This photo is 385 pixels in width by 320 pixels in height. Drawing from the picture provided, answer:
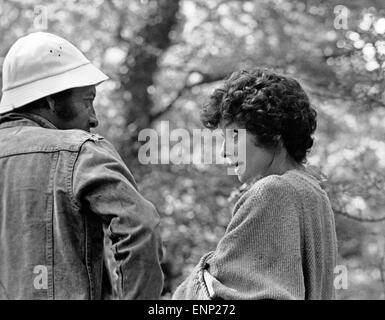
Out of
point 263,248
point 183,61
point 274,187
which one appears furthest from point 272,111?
point 183,61

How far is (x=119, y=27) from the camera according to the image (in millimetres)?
9422

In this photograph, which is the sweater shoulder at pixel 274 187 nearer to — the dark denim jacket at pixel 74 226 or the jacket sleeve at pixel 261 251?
the jacket sleeve at pixel 261 251

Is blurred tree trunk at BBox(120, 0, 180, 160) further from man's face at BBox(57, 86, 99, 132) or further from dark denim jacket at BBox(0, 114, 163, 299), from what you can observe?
dark denim jacket at BBox(0, 114, 163, 299)

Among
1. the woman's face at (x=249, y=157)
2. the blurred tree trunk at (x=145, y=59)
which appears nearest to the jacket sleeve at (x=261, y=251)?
the woman's face at (x=249, y=157)

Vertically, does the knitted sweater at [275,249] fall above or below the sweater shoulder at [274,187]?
below

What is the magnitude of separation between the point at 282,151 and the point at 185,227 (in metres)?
5.54

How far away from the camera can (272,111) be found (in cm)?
304

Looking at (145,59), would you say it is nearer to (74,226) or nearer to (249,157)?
(249,157)

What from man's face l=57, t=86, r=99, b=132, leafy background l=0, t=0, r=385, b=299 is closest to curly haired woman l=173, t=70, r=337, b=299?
man's face l=57, t=86, r=99, b=132

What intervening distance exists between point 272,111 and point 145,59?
6.51 metres

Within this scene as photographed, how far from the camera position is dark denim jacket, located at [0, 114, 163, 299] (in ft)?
8.87

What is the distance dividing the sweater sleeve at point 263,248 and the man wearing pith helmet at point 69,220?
23 centimetres

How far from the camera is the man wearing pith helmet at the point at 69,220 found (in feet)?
8.87
